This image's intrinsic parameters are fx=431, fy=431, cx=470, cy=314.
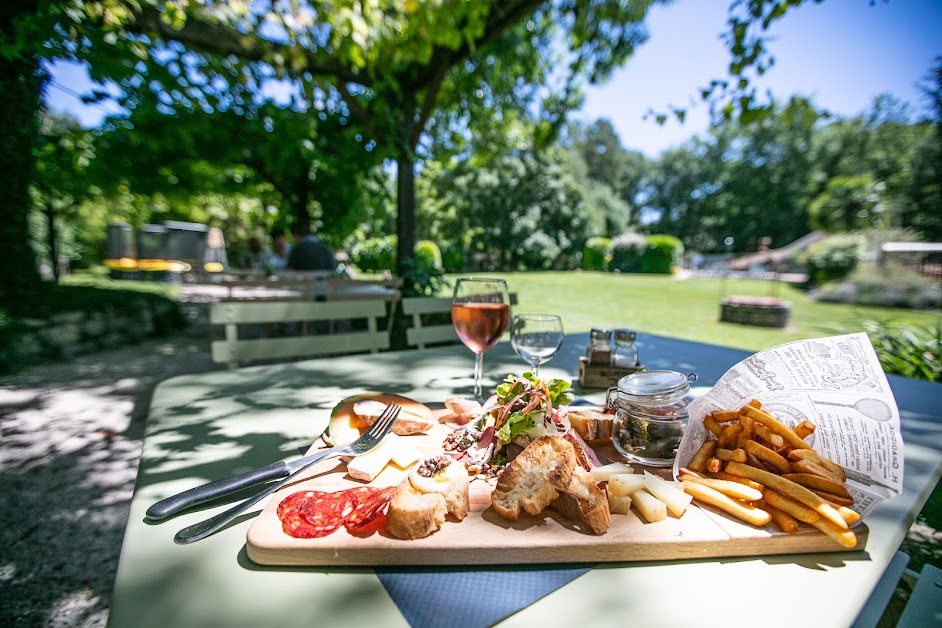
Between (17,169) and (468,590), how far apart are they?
8025 millimetres

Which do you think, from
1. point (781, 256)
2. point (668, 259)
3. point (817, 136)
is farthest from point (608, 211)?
point (817, 136)

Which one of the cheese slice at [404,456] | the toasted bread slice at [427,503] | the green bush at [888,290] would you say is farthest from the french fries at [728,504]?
the green bush at [888,290]

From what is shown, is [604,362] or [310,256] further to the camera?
[310,256]

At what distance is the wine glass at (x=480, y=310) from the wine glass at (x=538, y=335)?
0.08m

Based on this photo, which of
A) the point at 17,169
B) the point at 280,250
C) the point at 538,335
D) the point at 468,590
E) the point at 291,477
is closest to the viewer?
the point at 468,590

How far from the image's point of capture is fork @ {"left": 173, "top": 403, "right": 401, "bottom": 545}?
697 mm

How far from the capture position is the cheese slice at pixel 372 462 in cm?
86

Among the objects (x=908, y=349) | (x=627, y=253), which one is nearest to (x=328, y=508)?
(x=908, y=349)

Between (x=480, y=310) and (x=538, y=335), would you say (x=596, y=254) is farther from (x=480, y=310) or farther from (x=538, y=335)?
(x=480, y=310)

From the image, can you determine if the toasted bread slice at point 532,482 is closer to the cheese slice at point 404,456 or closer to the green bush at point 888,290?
the cheese slice at point 404,456

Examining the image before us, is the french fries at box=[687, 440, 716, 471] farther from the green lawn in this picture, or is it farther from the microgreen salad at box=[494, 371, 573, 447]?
the green lawn

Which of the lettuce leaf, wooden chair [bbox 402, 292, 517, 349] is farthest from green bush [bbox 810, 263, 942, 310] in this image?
the lettuce leaf

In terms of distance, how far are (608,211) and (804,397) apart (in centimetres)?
3904

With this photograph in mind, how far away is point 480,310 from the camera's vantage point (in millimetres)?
1306
